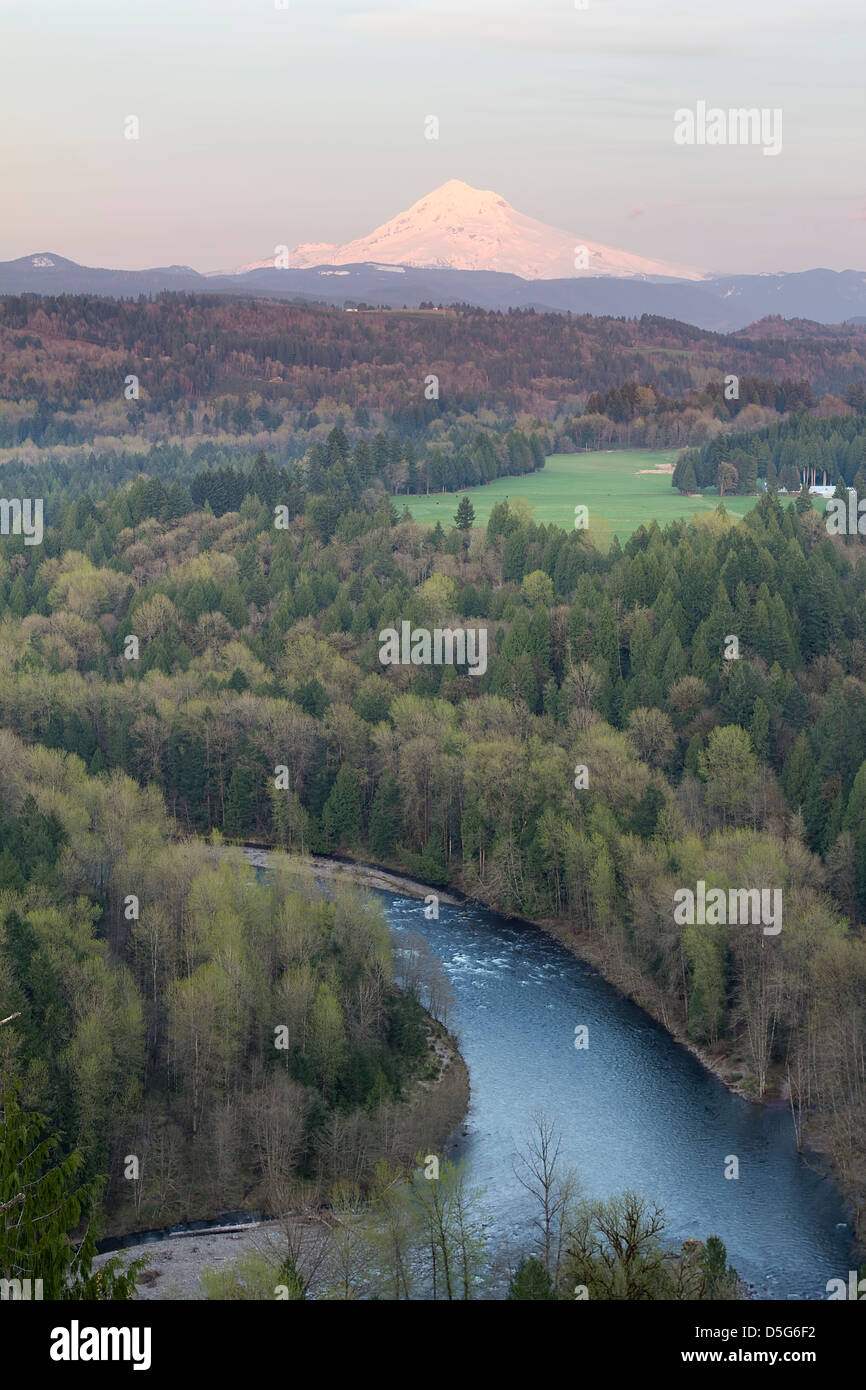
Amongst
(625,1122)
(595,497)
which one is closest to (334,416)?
(595,497)

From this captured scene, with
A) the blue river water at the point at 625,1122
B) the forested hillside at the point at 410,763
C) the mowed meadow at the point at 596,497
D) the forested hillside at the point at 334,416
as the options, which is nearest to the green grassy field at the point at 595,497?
the mowed meadow at the point at 596,497

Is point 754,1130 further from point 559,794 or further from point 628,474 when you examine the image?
point 628,474

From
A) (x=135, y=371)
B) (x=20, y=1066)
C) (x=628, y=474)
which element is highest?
(x=135, y=371)

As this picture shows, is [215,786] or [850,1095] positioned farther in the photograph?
[215,786]

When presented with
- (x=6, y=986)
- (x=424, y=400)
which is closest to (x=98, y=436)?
(x=424, y=400)

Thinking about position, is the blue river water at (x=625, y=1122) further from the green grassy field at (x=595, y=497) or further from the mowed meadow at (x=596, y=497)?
the green grassy field at (x=595, y=497)

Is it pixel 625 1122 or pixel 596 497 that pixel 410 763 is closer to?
pixel 625 1122
